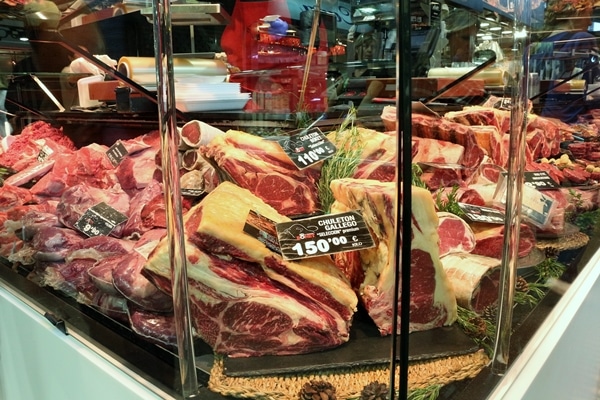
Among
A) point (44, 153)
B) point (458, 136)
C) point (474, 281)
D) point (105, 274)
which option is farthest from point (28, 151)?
point (474, 281)

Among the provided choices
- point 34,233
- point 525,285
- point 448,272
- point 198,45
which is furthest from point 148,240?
point 198,45

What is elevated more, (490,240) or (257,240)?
(257,240)

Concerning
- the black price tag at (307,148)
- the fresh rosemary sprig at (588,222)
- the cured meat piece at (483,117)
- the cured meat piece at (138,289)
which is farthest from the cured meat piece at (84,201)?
the fresh rosemary sprig at (588,222)

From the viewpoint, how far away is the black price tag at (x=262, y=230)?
1.23 m

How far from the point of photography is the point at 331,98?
104 inches

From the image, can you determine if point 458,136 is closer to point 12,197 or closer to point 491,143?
point 491,143

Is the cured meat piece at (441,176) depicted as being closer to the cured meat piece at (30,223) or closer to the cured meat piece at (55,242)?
the cured meat piece at (55,242)

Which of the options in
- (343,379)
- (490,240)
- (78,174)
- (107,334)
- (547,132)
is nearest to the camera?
(343,379)

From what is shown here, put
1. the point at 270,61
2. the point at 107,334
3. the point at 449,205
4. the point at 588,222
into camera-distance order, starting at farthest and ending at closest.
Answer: the point at 270,61
the point at 588,222
the point at 449,205
the point at 107,334

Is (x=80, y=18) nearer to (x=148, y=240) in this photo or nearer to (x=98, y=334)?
(x=148, y=240)

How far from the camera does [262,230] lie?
1.26m

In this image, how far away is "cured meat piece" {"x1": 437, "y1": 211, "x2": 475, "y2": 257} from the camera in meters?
1.50

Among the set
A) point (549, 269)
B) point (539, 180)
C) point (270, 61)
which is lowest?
point (549, 269)

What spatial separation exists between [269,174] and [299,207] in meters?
0.15
